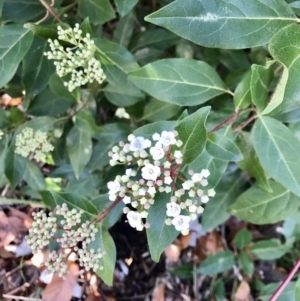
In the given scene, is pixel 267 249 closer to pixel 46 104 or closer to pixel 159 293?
pixel 159 293

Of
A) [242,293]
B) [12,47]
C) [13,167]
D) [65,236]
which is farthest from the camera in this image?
[242,293]

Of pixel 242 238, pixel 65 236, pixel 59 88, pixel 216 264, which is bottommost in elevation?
pixel 216 264

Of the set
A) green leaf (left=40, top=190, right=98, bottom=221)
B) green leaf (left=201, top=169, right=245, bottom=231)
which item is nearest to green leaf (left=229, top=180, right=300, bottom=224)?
green leaf (left=201, top=169, right=245, bottom=231)

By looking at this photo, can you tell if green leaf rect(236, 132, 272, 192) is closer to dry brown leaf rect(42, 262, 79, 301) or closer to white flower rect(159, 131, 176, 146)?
white flower rect(159, 131, 176, 146)

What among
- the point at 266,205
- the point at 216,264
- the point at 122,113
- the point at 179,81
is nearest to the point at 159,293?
the point at 216,264

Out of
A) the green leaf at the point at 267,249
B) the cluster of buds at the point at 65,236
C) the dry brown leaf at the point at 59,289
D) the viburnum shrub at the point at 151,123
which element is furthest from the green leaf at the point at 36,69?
the green leaf at the point at 267,249

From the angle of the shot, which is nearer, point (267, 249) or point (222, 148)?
point (222, 148)

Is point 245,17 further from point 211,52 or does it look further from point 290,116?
point 211,52
